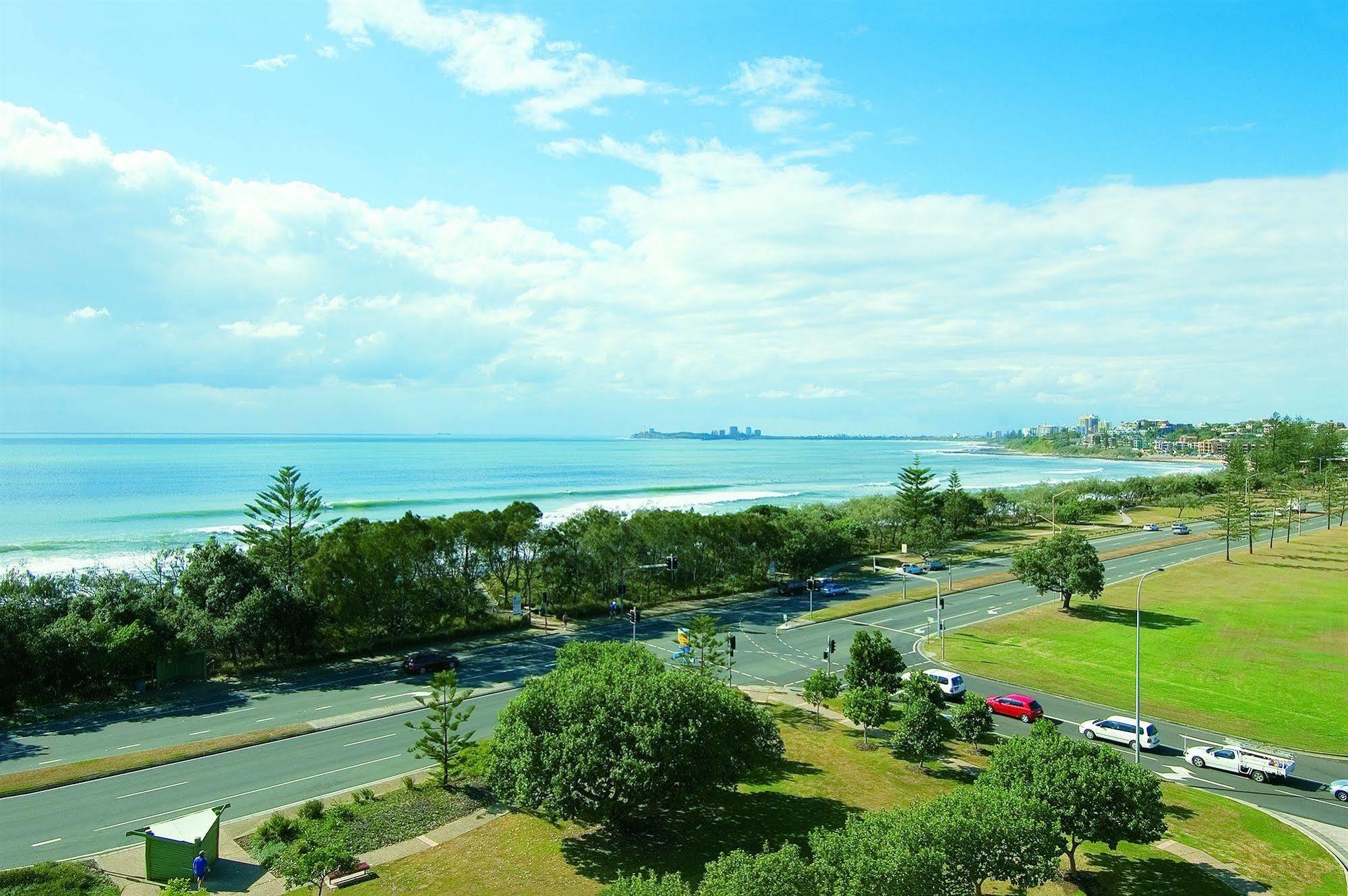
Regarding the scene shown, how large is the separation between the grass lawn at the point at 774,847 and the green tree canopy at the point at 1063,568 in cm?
3120

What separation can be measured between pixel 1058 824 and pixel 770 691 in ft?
68.4

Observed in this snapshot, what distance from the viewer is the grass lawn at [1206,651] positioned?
37.6 meters

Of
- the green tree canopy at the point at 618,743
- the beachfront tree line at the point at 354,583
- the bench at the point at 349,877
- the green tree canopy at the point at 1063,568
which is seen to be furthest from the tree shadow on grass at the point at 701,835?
the green tree canopy at the point at 1063,568

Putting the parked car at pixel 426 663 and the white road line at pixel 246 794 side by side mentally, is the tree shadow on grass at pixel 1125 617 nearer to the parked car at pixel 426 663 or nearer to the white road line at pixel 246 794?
the parked car at pixel 426 663

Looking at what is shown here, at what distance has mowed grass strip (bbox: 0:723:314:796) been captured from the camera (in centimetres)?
2803

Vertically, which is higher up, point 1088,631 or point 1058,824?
point 1058,824

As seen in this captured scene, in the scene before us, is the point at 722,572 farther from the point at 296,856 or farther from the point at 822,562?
the point at 296,856

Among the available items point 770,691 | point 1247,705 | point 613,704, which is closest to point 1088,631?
point 1247,705

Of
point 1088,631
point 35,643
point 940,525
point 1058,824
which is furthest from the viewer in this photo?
point 940,525

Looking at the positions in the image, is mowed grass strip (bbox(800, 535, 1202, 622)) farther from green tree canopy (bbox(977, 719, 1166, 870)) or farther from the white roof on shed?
the white roof on shed

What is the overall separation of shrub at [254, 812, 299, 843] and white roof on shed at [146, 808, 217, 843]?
1.51 metres

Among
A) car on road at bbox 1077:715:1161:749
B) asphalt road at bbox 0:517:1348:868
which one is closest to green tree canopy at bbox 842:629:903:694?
asphalt road at bbox 0:517:1348:868

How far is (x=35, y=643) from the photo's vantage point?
122 feet

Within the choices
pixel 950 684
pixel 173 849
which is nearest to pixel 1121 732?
pixel 950 684
